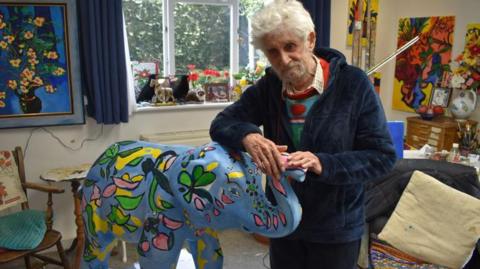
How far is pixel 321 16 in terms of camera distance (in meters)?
3.65

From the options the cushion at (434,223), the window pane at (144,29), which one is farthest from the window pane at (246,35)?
the cushion at (434,223)

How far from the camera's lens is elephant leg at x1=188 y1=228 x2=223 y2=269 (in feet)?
4.23

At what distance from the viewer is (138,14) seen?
3.42 meters

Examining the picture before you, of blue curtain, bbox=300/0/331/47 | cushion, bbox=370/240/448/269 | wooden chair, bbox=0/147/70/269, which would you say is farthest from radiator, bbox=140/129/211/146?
cushion, bbox=370/240/448/269

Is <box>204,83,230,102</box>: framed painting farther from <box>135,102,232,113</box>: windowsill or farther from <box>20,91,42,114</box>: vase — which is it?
<box>20,91,42,114</box>: vase

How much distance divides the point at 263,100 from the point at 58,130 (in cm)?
216

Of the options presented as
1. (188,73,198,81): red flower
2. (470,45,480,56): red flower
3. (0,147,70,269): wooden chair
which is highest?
(470,45,480,56): red flower

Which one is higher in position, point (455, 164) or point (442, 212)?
point (455, 164)

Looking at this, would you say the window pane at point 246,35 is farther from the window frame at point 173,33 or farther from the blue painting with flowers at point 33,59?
the blue painting with flowers at point 33,59

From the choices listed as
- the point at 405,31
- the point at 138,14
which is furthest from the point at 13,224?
the point at 405,31

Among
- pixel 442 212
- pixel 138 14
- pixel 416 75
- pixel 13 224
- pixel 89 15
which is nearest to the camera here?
pixel 442 212

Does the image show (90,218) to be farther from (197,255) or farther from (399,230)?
(399,230)

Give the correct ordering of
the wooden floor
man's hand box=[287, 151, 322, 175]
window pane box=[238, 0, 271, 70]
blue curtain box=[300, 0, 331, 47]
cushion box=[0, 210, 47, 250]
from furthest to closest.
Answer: window pane box=[238, 0, 271, 70]
blue curtain box=[300, 0, 331, 47]
the wooden floor
cushion box=[0, 210, 47, 250]
man's hand box=[287, 151, 322, 175]

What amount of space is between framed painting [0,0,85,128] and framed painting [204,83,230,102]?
1.05 meters
